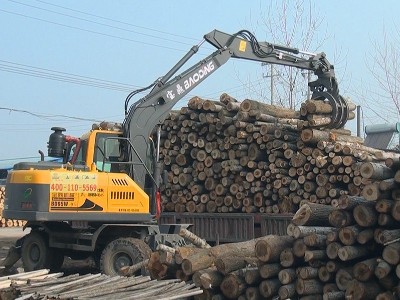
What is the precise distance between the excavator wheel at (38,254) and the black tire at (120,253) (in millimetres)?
1462

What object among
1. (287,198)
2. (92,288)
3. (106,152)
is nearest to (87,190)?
(106,152)

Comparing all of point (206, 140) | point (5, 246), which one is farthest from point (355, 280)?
point (5, 246)

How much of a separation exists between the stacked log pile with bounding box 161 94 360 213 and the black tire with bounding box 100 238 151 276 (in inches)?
143

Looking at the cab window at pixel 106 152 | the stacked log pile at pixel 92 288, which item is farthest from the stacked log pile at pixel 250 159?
the stacked log pile at pixel 92 288

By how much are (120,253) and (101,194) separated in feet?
3.66

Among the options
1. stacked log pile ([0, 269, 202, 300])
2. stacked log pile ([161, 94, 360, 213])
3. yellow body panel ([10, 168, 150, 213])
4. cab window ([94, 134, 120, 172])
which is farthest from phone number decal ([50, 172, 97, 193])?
stacked log pile ([161, 94, 360, 213])

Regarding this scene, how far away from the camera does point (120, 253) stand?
454 inches

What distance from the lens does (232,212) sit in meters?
14.7

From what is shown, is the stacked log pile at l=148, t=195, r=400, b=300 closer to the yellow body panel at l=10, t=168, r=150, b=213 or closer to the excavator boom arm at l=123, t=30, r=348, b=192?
the yellow body panel at l=10, t=168, r=150, b=213

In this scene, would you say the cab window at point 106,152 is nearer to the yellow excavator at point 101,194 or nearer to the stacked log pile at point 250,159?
the yellow excavator at point 101,194

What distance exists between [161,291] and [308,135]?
21.9 ft

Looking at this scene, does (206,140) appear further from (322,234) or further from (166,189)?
(322,234)

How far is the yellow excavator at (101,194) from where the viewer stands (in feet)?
37.7

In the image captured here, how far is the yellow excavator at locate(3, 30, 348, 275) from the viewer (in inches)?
452
